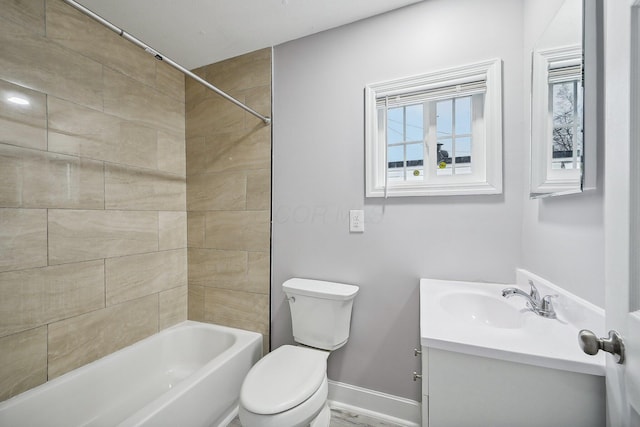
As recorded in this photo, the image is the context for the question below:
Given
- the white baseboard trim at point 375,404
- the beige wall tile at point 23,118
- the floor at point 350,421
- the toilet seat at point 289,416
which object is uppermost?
the beige wall tile at point 23,118

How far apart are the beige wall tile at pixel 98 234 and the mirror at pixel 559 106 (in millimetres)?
2260

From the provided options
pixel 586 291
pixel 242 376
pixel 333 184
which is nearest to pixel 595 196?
A: pixel 586 291

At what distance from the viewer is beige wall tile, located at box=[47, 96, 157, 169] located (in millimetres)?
1409

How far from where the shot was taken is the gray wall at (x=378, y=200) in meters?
1.38

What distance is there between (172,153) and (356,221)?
1.51 m

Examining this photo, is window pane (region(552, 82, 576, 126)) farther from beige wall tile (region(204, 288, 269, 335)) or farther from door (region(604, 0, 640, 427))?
beige wall tile (region(204, 288, 269, 335))

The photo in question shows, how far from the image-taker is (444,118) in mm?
1577

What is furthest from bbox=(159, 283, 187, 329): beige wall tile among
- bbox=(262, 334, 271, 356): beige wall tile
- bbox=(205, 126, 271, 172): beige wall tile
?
bbox=(205, 126, 271, 172): beige wall tile

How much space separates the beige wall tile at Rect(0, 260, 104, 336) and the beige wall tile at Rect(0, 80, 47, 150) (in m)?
0.62

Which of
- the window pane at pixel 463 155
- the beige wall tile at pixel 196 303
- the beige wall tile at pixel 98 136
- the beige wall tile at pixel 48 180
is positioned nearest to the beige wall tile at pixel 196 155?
the beige wall tile at pixel 98 136

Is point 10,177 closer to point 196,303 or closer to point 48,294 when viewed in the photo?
point 48,294

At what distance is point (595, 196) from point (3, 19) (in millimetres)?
2497

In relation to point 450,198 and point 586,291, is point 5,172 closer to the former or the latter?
point 450,198

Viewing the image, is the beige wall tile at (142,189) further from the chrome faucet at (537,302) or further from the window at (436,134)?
the chrome faucet at (537,302)
